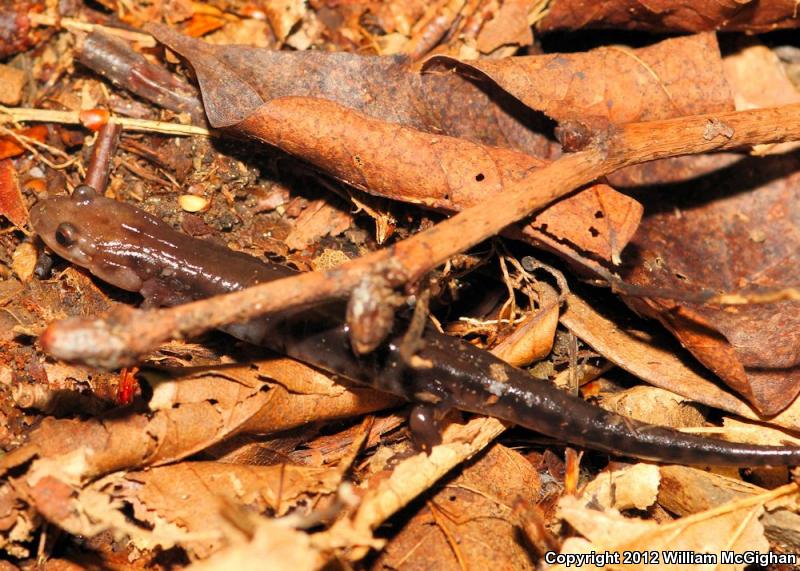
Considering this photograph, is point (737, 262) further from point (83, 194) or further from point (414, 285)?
point (83, 194)

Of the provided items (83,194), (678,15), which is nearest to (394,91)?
(678,15)

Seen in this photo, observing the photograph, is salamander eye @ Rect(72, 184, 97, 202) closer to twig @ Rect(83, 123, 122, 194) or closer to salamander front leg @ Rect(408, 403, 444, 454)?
twig @ Rect(83, 123, 122, 194)

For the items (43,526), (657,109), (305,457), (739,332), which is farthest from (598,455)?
(43,526)

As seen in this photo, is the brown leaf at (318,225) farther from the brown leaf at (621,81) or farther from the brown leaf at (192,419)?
the brown leaf at (621,81)

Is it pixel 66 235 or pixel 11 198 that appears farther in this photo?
pixel 11 198

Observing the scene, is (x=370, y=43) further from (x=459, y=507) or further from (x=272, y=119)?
(x=459, y=507)
